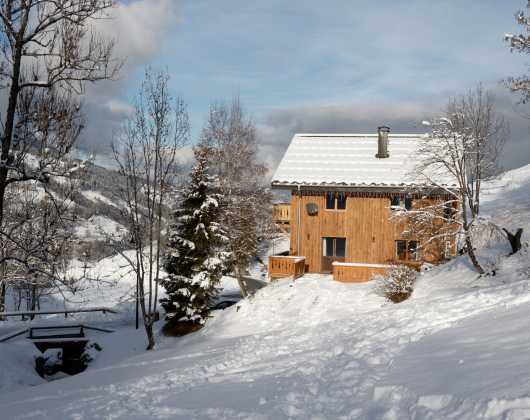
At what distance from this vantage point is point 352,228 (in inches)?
1089

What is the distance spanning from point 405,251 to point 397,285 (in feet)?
23.7

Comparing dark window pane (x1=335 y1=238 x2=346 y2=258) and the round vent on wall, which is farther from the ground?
the round vent on wall

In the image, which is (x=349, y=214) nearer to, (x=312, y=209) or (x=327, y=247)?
(x=312, y=209)

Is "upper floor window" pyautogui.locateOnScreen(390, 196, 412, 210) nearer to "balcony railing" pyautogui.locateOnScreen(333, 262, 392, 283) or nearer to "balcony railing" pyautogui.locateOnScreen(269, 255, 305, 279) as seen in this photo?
"balcony railing" pyautogui.locateOnScreen(333, 262, 392, 283)

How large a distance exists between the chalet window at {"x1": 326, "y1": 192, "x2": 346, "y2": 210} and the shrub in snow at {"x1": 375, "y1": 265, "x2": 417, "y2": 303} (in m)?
7.32

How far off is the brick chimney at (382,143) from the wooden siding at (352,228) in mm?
3289

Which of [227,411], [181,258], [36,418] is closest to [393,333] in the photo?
[227,411]

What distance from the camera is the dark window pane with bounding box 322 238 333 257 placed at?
1110 inches

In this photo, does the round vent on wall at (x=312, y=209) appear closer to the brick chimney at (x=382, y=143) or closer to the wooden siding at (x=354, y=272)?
the wooden siding at (x=354, y=272)

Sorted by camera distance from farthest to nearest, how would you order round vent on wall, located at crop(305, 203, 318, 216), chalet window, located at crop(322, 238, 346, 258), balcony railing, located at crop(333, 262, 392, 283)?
chalet window, located at crop(322, 238, 346, 258)
round vent on wall, located at crop(305, 203, 318, 216)
balcony railing, located at crop(333, 262, 392, 283)

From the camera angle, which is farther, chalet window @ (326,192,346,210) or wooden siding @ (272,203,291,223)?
wooden siding @ (272,203,291,223)

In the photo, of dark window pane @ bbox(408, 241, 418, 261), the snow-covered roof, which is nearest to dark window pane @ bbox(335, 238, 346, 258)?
the snow-covered roof

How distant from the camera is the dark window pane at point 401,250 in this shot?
2736 cm

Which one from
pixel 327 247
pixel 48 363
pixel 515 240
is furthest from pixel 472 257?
pixel 48 363
